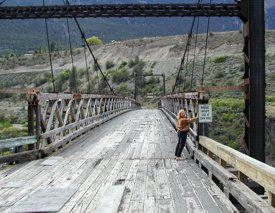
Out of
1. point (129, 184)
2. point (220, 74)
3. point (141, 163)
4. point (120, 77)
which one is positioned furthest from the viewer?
point (120, 77)

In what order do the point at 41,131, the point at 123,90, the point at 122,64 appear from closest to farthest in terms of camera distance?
the point at 41,131, the point at 123,90, the point at 122,64

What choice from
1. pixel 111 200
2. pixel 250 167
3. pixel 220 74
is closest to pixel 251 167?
pixel 250 167

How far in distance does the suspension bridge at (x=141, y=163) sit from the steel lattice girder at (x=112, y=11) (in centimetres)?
2

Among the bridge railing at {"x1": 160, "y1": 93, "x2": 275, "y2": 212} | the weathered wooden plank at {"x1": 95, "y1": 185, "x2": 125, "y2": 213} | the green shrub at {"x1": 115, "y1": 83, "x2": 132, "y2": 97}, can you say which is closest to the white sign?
the bridge railing at {"x1": 160, "y1": 93, "x2": 275, "y2": 212}

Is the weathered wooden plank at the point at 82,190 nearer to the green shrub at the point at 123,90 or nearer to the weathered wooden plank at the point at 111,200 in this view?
the weathered wooden plank at the point at 111,200

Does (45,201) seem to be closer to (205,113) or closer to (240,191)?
(240,191)

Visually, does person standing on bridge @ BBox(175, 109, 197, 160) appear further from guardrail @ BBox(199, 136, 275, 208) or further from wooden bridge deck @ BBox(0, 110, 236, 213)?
guardrail @ BBox(199, 136, 275, 208)

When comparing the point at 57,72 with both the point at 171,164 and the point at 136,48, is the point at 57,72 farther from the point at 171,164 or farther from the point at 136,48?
the point at 171,164

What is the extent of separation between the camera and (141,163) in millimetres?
9719

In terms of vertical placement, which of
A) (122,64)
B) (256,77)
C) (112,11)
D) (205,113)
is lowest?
(205,113)

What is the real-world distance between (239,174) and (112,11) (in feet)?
19.6

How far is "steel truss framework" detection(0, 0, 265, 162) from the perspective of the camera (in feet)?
33.6

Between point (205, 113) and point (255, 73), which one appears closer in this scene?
point (205, 113)

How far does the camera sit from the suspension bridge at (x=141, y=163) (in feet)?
20.3
